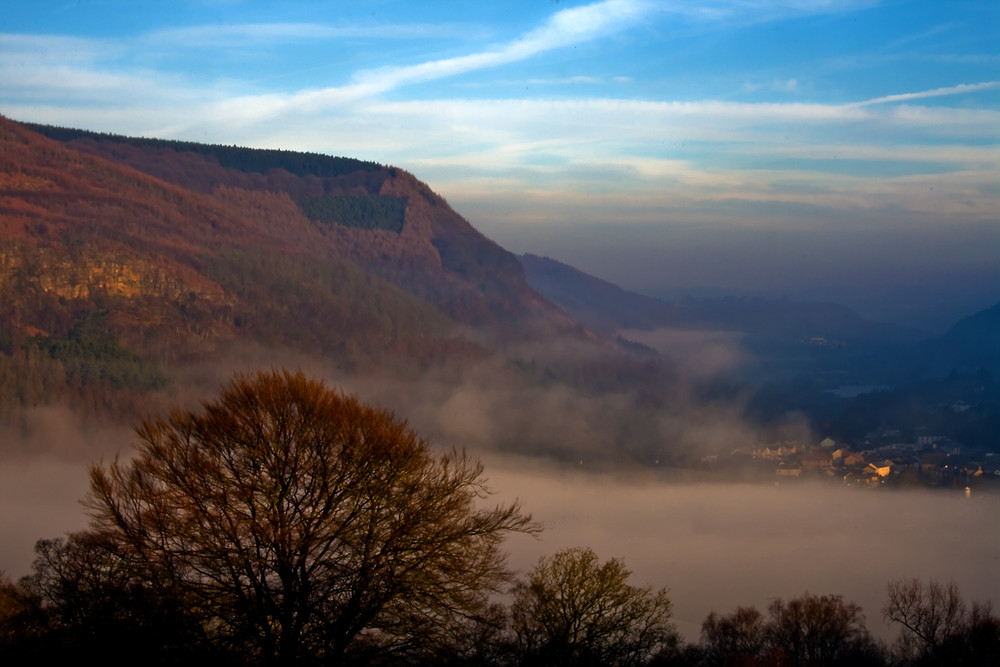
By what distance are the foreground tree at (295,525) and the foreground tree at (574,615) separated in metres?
3.67

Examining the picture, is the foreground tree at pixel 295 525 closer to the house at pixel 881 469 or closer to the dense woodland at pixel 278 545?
the dense woodland at pixel 278 545

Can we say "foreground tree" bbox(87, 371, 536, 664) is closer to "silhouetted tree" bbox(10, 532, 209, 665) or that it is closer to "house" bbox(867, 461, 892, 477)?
"silhouetted tree" bbox(10, 532, 209, 665)

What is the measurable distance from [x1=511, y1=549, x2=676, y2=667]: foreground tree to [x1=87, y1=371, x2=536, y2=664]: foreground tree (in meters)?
3.67

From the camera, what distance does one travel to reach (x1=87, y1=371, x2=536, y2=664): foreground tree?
15.8 metres

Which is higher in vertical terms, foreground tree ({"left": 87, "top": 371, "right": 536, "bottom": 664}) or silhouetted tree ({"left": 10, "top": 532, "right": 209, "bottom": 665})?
foreground tree ({"left": 87, "top": 371, "right": 536, "bottom": 664})

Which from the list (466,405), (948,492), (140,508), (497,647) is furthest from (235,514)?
(466,405)

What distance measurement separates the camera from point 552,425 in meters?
141

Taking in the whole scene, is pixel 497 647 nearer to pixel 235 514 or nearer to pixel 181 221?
pixel 235 514

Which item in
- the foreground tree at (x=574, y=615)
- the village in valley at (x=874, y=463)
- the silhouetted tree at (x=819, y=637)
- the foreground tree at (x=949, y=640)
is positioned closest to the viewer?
the foreground tree at (x=574, y=615)

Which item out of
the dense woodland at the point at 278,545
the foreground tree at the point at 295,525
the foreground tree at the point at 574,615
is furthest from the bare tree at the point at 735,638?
the foreground tree at the point at 295,525

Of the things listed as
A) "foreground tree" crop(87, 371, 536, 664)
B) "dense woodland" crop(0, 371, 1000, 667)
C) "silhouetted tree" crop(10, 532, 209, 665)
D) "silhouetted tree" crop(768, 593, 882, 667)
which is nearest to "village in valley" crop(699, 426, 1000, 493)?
"silhouetted tree" crop(768, 593, 882, 667)

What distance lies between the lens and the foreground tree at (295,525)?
15828 millimetres

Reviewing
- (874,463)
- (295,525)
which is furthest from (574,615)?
(874,463)

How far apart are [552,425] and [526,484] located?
131 ft
